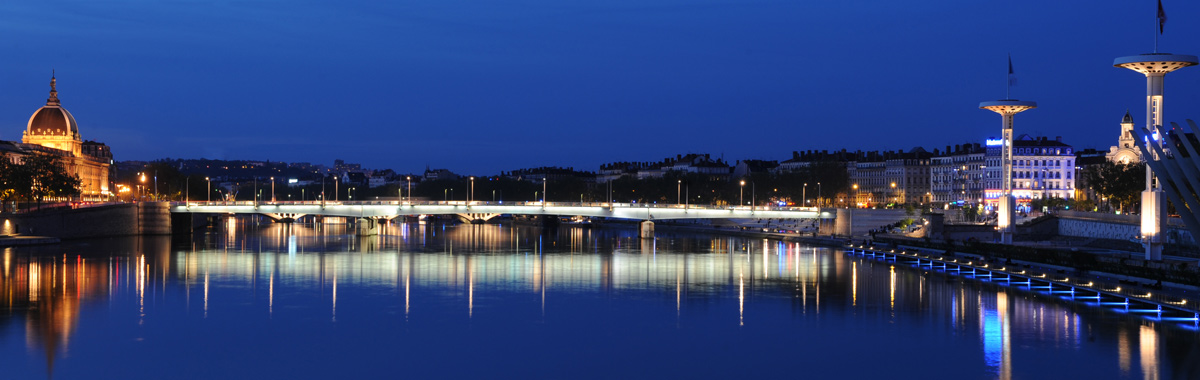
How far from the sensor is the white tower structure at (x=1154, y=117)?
5106 cm

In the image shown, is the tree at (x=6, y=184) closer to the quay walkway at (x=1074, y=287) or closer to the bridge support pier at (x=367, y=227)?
the bridge support pier at (x=367, y=227)

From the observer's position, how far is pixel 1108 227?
79.6m

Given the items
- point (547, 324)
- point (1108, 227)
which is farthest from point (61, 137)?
point (547, 324)

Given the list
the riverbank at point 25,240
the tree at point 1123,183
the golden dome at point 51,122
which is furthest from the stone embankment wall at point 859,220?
the golden dome at point 51,122

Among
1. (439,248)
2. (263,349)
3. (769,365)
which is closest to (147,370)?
(263,349)

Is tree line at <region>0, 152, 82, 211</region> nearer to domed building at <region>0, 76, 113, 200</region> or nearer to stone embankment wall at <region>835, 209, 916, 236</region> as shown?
domed building at <region>0, 76, 113, 200</region>

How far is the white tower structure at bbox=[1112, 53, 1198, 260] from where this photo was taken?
51.1 metres

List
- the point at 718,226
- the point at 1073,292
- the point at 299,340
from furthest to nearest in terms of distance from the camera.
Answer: the point at 718,226 < the point at 1073,292 < the point at 299,340

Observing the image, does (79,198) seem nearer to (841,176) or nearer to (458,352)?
(841,176)

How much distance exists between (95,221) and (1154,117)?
228 feet

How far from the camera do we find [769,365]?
31234 mm

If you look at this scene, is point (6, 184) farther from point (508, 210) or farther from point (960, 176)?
point (960, 176)

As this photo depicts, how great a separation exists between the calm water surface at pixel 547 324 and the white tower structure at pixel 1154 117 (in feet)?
23.0

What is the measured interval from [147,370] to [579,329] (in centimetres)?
1261
